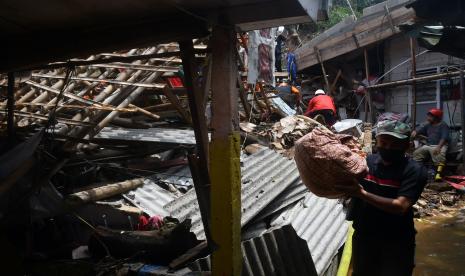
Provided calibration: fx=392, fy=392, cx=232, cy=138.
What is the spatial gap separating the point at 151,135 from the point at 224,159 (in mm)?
3432

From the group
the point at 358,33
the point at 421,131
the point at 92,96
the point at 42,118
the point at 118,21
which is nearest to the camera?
the point at 118,21

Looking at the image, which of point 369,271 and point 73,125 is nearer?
point 369,271

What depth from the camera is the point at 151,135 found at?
22.1 ft

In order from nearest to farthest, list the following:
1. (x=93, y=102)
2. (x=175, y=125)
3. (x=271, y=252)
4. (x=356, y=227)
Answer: (x=356, y=227) < (x=271, y=252) < (x=93, y=102) < (x=175, y=125)

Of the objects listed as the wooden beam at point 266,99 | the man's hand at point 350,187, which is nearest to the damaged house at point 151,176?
the man's hand at point 350,187

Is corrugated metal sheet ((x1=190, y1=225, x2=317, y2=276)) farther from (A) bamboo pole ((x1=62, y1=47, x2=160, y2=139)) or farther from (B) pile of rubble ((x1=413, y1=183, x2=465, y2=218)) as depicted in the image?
(B) pile of rubble ((x1=413, y1=183, x2=465, y2=218))

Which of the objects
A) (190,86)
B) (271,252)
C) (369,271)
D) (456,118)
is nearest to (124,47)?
(190,86)

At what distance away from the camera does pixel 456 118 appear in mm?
11945

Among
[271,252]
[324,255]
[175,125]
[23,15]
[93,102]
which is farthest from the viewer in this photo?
[175,125]

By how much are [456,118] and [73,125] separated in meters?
11.1

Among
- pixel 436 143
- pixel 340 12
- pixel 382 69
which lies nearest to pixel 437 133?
pixel 436 143

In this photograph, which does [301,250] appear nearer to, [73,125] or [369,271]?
[369,271]

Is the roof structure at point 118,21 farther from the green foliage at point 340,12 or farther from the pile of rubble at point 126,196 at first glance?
the green foliage at point 340,12

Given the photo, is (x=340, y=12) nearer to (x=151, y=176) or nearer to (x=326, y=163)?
(x=151, y=176)
